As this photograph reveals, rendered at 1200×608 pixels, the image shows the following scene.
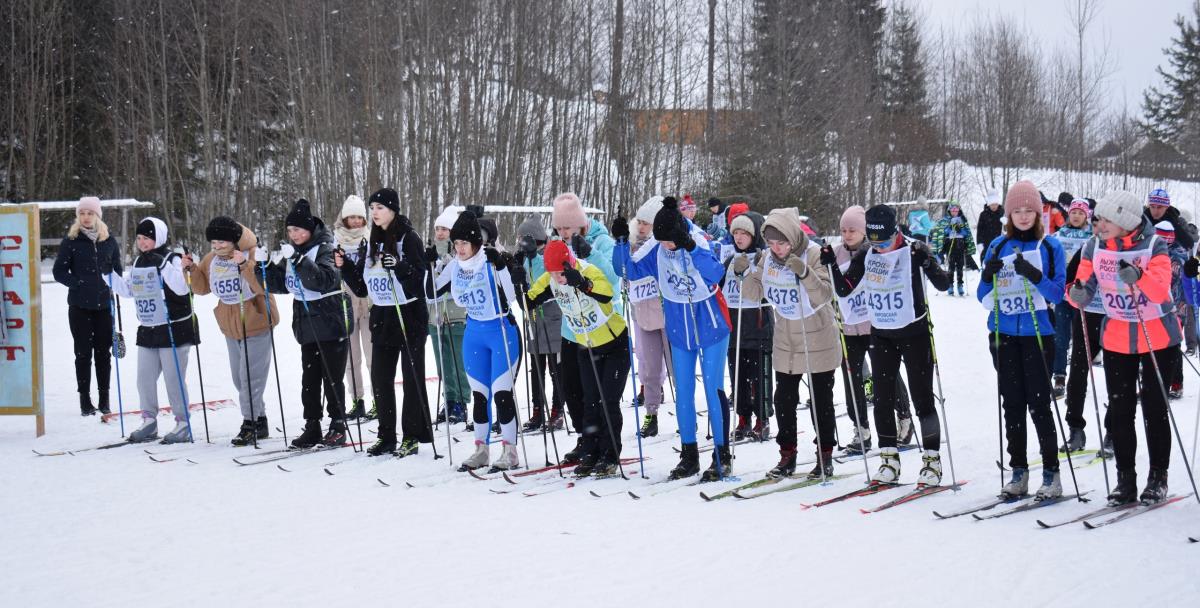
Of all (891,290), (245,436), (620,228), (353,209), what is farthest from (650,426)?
(245,436)

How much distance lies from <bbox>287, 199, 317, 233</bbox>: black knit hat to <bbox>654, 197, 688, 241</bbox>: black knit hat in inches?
109

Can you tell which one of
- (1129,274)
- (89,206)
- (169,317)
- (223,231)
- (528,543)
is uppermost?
(89,206)

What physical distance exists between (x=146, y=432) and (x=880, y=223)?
5762 millimetres

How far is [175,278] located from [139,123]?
59.3ft

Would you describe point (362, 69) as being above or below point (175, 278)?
above

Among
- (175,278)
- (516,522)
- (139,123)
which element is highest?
(139,123)

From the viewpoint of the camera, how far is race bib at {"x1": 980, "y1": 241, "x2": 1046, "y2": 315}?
5070 millimetres

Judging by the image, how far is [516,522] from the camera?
16.8ft

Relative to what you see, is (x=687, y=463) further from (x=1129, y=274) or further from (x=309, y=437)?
(x=309, y=437)

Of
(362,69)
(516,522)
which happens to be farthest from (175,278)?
(362,69)

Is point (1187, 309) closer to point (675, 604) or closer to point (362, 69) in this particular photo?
point (675, 604)

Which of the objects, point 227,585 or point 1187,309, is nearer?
point 227,585

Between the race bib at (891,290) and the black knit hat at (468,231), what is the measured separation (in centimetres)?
248

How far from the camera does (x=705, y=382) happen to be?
594 centimetres
